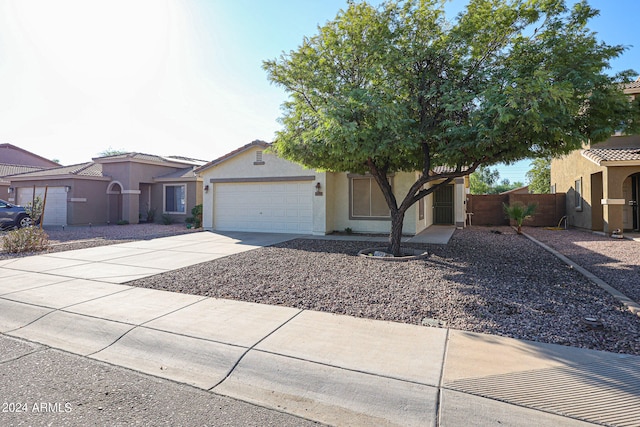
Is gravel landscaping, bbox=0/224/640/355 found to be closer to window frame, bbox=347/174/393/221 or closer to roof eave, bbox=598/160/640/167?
window frame, bbox=347/174/393/221

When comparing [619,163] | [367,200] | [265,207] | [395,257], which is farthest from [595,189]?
[265,207]

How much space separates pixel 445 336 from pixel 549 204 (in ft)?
61.0

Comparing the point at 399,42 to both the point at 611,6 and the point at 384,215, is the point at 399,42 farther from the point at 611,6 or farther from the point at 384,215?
the point at 384,215

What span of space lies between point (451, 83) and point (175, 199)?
1863cm

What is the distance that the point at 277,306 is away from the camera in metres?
5.36

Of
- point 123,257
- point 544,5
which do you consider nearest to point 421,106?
point 544,5

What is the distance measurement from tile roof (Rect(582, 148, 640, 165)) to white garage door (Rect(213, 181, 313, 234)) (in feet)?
37.0

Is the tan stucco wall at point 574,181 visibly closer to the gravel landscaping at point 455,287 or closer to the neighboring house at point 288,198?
the gravel landscaping at point 455,287

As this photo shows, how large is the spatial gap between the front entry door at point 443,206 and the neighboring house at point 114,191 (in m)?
13.6

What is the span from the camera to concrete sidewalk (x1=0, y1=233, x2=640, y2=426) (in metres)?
2.84

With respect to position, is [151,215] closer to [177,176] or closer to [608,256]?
[177,176]

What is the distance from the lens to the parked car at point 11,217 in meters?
16.4

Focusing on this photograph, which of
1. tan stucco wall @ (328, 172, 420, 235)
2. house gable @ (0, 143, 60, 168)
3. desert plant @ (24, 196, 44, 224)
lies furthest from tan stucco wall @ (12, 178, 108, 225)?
house gable @ (0, 143, 60, 168)

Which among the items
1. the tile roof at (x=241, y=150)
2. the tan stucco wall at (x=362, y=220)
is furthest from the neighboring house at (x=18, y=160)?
the tan stucco wall at (x=362, y=220)
